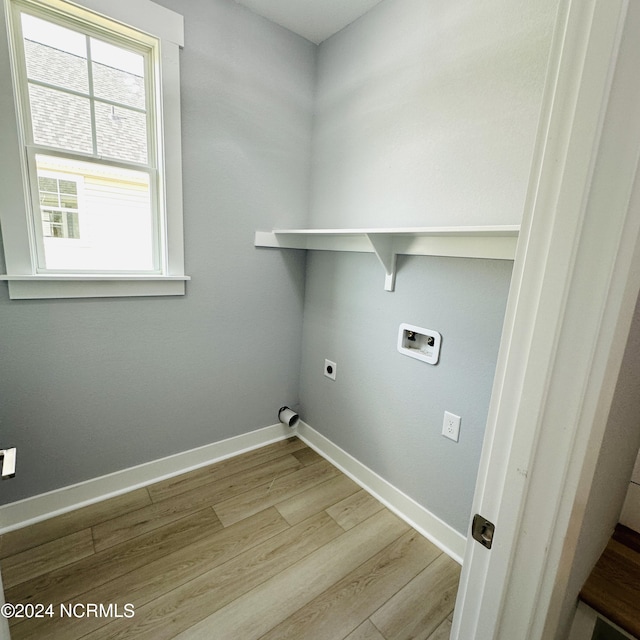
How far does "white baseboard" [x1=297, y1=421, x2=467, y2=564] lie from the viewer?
1552mm

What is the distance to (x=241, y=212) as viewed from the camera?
1.93 meters

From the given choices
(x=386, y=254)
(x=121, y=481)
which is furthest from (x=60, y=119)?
(x=121, y=481)

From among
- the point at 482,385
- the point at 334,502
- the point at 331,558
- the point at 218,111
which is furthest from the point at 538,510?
the point at 218,111

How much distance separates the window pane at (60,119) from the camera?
141 cm

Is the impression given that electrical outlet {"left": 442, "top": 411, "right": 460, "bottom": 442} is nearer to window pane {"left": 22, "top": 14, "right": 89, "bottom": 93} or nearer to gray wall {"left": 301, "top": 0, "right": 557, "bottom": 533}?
gray wall {"left": 301, "top": 0, "right": 557, "bottom": 533}

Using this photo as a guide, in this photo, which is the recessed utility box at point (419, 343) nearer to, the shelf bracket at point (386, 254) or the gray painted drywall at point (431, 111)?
the shelf bracket at point (386, 254)

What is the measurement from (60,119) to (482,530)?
81.0 inches

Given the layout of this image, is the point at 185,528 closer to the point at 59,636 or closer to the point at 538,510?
the point at 59,636

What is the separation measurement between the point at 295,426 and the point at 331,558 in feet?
3.37

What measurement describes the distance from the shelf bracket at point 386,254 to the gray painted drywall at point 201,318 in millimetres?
742

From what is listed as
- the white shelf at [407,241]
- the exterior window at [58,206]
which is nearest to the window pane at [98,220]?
the exterior window at [58,206]

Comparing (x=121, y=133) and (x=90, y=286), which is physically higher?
(x=121, y=133)

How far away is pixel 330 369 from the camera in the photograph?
2156 mm

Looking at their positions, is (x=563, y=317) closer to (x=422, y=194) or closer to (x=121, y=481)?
(x=422, y=194)
